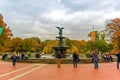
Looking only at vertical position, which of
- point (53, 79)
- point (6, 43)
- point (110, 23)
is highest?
point (110, 23)

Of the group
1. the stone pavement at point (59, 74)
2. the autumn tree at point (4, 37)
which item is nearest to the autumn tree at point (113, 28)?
the autumn tree at point (4, 37)

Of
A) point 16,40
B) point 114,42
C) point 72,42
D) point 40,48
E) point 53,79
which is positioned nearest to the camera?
point 53,79

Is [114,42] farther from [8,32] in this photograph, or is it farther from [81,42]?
[81,42]

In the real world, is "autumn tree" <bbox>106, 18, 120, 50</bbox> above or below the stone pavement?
above

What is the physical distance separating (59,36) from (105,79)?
34.0 m

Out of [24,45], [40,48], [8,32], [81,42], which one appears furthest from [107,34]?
[40,48]

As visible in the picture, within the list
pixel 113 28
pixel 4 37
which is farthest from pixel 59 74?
pixel 113 28

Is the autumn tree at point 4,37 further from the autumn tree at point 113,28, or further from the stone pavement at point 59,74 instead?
the stone pavement at point 59,74

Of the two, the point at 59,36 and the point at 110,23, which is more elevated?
the point at 110,23

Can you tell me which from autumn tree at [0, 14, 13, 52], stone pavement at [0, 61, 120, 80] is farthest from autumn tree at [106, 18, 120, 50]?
stone pavement at [0, 61, 120, 80]

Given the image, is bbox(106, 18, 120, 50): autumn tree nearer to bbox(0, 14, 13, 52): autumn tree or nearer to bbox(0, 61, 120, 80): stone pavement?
bbox(0, 14, 13, 52): autumn tree

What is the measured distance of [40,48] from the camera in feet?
446

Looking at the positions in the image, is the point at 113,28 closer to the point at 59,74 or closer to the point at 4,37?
the point at 4,37

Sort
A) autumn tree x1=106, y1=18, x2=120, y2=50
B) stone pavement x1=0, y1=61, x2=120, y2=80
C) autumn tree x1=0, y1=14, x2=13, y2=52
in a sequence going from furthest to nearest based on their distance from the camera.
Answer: autumn tree x1=106, y1=18, x2=120, y2=50 < autumn tree x1=0, y1=14, x2=13, y2=52 < stone pavement x1=0, y1=61, x2=120, y2=80
